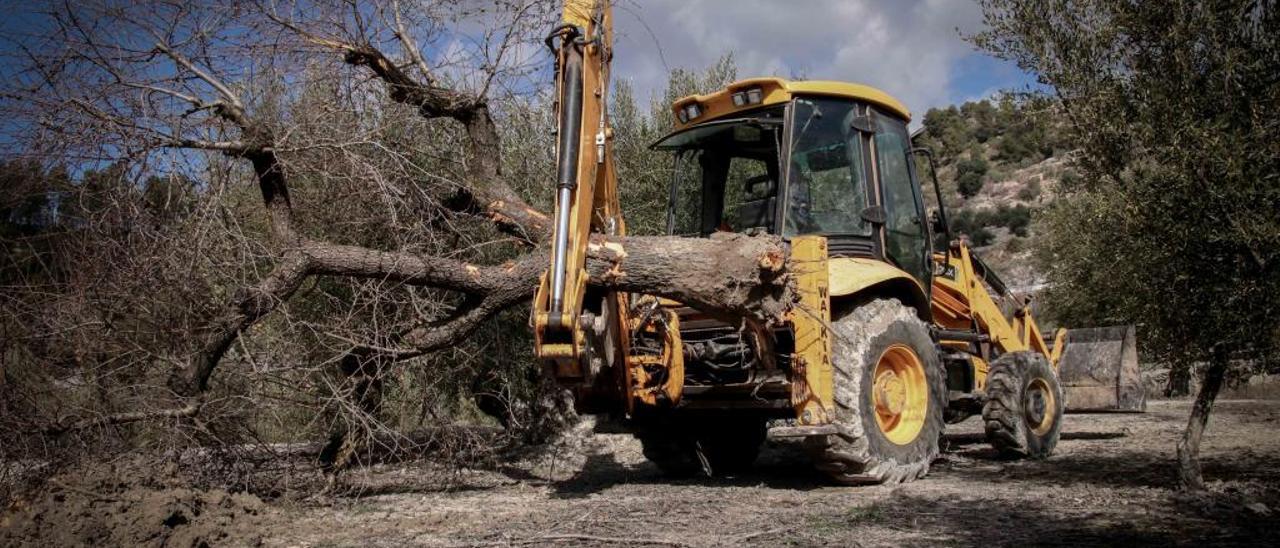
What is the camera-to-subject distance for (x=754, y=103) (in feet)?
25.5

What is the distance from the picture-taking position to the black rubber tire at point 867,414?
6.91m

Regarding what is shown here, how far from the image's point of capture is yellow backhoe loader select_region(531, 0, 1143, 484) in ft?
22.2

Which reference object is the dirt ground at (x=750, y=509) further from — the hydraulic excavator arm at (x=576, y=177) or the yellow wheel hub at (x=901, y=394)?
the hydraulic excavator arm at (x=576, y=177)

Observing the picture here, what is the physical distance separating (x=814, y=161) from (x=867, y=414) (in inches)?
77.0

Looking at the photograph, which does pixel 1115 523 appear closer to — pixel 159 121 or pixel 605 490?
pixel 605 490

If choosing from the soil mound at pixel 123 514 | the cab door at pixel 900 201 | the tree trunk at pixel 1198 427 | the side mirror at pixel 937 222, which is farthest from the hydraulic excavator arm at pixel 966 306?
the soil mound at pixel 123 514

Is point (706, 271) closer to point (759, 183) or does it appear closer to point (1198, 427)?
point (759, 183)

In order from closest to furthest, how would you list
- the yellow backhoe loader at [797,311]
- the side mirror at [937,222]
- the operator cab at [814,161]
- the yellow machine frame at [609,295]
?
the yellow machine frame at [609,295]
the yellow backhoe loader at [797,311]
the operator cab at [814,161]
the side mirror at [937,222]

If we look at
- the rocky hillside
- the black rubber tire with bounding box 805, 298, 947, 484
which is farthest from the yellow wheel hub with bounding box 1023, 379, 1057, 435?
the rocky hillside

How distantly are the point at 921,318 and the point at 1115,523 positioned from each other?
9.79ft

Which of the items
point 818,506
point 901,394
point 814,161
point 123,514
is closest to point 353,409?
point 123,514

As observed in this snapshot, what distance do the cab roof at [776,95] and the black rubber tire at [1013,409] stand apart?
238 centimetres

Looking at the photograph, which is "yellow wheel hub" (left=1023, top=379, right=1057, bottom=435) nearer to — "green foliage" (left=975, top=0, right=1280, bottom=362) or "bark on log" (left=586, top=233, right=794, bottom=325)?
"green foliage" (left=975, top=0, right=1280, bottom=362)

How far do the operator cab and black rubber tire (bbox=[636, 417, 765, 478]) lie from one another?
1655mm
